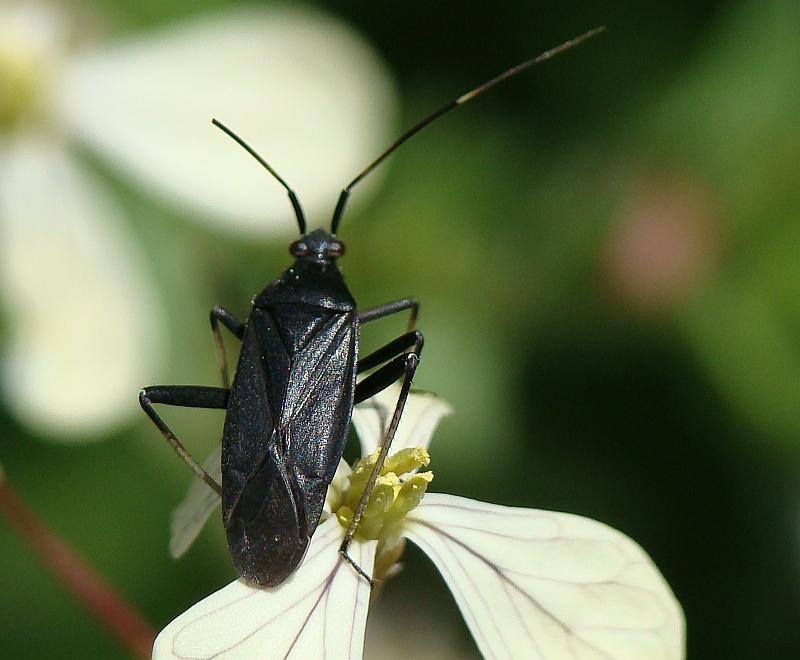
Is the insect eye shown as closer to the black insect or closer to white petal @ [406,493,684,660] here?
the black insect

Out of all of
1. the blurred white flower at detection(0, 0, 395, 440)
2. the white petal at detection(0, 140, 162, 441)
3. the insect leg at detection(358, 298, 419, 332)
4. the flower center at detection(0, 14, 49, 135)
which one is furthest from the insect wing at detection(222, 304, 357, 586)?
the flower center at detection(0, 14, 49, 135)

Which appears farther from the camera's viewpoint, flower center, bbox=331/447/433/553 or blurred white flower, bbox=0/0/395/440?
blurred white flower, bbox=0/0/395/440

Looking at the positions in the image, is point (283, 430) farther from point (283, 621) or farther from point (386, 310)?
point (386, 310)

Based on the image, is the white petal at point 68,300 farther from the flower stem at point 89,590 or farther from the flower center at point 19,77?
the flower stem at point 89,590

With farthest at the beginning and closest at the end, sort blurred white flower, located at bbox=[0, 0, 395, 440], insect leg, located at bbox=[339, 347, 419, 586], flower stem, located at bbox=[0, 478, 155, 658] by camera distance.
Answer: blurred white flower, located at bbox=[0, 0, 395, 440]
flower stem, located at bbox=[0, 478, 155, 658]
insect leg, located at bbox=[339, 347, 419, 586]

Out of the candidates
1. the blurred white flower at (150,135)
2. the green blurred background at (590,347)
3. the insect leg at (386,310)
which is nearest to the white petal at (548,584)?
the insect leg at (386,310)

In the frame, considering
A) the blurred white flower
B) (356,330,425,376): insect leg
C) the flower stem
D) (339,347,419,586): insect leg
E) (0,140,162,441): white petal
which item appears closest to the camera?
(339,347,419,586): insect leg

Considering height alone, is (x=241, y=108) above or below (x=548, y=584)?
above

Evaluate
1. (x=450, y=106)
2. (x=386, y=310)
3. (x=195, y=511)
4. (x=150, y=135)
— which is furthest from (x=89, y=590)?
(x=150, y=135)
